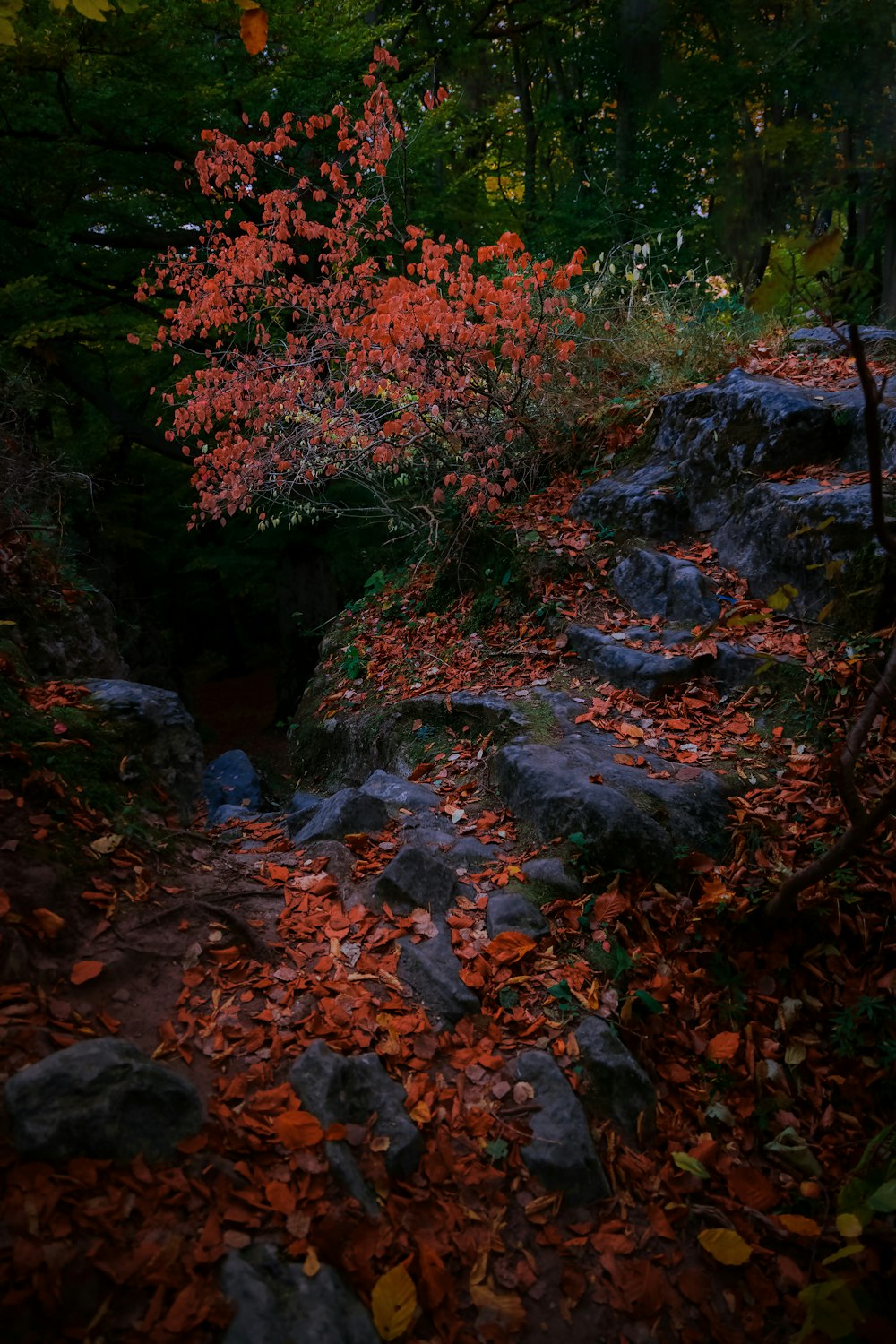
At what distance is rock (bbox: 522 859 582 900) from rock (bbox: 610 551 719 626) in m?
2.18

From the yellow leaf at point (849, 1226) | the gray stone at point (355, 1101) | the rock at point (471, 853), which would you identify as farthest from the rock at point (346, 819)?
the yellow leaf at point (849, 1226)

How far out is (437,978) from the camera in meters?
2.78

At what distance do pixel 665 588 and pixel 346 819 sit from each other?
9.07ft

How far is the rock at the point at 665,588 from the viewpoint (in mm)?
4715

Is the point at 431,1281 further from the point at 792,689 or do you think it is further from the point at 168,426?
the point at 168,426

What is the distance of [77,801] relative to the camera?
10.1ft

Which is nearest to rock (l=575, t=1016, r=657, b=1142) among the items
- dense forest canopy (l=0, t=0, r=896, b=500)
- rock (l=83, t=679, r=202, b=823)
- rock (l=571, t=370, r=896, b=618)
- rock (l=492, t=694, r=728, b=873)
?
rock (l=492, t=694, r=728, b=873)

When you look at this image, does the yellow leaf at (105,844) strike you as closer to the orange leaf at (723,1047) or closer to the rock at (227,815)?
the rock at (227,815)

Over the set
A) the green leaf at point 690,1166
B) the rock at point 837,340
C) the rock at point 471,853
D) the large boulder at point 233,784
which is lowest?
the large boulder at point 233,784

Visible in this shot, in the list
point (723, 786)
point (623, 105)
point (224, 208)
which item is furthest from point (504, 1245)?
point (623, 105)

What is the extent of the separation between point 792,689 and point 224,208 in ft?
30.0

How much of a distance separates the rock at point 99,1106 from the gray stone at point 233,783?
3.89 m

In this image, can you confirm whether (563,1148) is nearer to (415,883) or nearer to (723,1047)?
(723,1047)

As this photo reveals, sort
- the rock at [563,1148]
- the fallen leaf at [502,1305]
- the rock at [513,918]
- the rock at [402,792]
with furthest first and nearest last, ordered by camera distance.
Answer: the rock at [402,792], the rock at [513,918], the rock at [563,1148], the fallen leaf at [502,1305]
